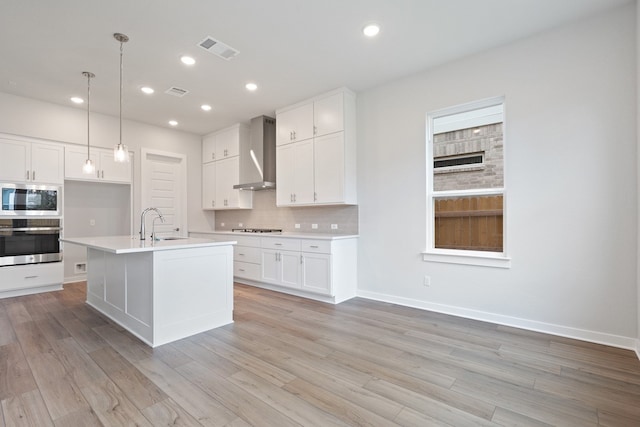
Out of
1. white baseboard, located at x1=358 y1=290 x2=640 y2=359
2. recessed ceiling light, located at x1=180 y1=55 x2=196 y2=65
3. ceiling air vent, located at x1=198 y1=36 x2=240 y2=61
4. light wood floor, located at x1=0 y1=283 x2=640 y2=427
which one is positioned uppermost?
ceiling air vent, located at x1=198 y1=36 x2=240 y2=61

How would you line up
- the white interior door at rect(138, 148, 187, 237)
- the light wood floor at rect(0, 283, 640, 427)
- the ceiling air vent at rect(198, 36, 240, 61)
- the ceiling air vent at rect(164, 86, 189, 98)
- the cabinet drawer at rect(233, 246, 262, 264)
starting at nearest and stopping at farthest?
the light wood floor at rect(0, 283, 640, 427), the ceiling air vent at rect(198, 36, 240, 61), the ceiling air vent at rect(164, 86, 189, 98), the cabinet drawer at rect(233, 246, 262, 264), the white interior door at rect(138, 148, 187, 237)

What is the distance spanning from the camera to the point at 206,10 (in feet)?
8.87

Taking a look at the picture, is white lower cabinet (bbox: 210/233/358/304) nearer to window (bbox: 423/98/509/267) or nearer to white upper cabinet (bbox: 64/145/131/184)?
window (bbox: 423/98/509/267)

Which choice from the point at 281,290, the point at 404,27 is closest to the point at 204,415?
the point at 281,290

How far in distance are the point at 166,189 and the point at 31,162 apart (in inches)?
78.4

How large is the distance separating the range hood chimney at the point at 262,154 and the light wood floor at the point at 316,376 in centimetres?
278

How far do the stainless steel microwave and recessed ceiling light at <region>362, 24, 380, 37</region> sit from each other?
16.1ft

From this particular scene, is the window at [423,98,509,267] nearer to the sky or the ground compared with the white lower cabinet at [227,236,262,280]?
nearer to the sky

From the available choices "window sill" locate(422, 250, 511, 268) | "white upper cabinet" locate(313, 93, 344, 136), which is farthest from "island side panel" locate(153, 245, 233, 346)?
"window sill" locate(422, 250, 511, 268)

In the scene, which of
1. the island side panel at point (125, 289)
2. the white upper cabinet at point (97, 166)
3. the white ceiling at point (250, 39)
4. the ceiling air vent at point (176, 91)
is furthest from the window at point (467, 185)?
the white upper cabinet at point (97, 166)

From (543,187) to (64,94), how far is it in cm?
606

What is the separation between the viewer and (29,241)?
4.53 metres

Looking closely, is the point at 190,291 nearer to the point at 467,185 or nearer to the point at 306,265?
the point at 306,265

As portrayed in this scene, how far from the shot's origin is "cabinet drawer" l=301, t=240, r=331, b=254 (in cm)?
411
